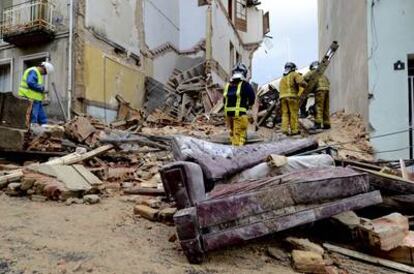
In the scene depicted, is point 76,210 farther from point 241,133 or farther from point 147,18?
point 147,18

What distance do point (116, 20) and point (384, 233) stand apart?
510 inches

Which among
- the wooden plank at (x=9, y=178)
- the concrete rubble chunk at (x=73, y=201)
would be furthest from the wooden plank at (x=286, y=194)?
the wooden plank at (x=9, y=178)

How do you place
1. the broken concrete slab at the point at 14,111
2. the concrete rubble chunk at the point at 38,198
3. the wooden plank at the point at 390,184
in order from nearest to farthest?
the wooden plank at the point at 390,184
the concrete rubble chunk at the point at 38,198
the broken concrete slab at the point at 14,111

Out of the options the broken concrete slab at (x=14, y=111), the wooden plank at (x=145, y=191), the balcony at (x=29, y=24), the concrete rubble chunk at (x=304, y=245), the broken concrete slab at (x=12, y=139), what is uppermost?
the balcony at (x=29, y=24)

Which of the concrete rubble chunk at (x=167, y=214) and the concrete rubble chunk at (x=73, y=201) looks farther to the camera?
the concrete rubble chunk at (x=73, y=201)

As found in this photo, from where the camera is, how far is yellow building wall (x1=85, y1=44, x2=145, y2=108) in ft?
40.8

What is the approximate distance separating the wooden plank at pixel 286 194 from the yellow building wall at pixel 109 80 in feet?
32.8

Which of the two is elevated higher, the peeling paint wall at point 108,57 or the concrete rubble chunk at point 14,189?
the peeling paint wall at point 108,57

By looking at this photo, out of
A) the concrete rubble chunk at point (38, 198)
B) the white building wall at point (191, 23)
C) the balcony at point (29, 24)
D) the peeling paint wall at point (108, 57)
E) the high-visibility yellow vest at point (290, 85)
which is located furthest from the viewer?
the white building wall at point (191, 23)

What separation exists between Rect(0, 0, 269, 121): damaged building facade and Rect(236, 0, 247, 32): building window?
6.71 metres

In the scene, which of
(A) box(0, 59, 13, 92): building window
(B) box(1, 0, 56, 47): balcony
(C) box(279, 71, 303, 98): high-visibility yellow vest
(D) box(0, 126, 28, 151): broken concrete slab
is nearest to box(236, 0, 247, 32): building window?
(B) box(1, 0, 56, 47): balcony

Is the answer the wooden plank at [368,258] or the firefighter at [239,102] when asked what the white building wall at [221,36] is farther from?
the wooden plank at [368,258]

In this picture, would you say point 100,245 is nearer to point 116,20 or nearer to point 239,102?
point 239,102

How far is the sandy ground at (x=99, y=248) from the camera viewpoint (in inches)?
108
